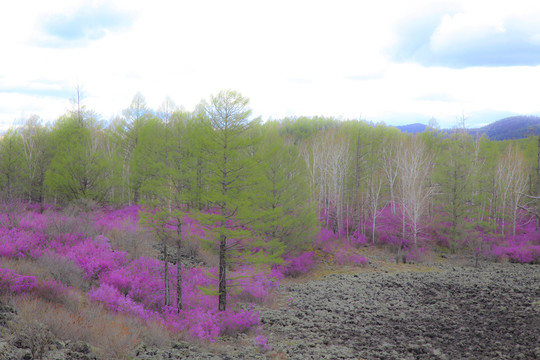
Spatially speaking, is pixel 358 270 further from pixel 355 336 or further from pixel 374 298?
pixel 355 336

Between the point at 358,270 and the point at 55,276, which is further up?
the point at 55,276

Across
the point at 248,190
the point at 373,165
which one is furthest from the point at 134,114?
the point at 373,165

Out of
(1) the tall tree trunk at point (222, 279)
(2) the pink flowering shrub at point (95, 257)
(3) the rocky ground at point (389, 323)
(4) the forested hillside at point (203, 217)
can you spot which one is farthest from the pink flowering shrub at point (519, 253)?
(2) the pink flowering shrub at point (95, 257)

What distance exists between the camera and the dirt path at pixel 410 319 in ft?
26.9

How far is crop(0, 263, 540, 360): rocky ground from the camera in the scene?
7586 mm

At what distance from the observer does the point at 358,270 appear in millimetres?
20719

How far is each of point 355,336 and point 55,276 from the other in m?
9.59

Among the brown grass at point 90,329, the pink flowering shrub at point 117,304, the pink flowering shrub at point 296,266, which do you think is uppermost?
the brown grass at point 90,329

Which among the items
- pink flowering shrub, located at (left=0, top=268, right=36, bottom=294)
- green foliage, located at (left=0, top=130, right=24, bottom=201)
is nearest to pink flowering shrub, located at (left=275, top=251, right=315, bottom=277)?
pink flowering shrub, located at (left=0, top=268, right=36, bottom=294)

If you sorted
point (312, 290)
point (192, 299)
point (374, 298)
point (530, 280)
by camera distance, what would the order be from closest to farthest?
point (192, 299) → point (374, 298) → point (312, 290) → point (530, 280)

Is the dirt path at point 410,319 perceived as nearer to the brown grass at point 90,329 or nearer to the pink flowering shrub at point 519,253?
the brown grass at point 90,329

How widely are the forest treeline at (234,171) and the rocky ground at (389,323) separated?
12.7ft

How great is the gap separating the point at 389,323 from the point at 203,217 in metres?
7.41

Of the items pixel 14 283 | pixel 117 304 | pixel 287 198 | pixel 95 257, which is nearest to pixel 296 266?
pixel 287 198
